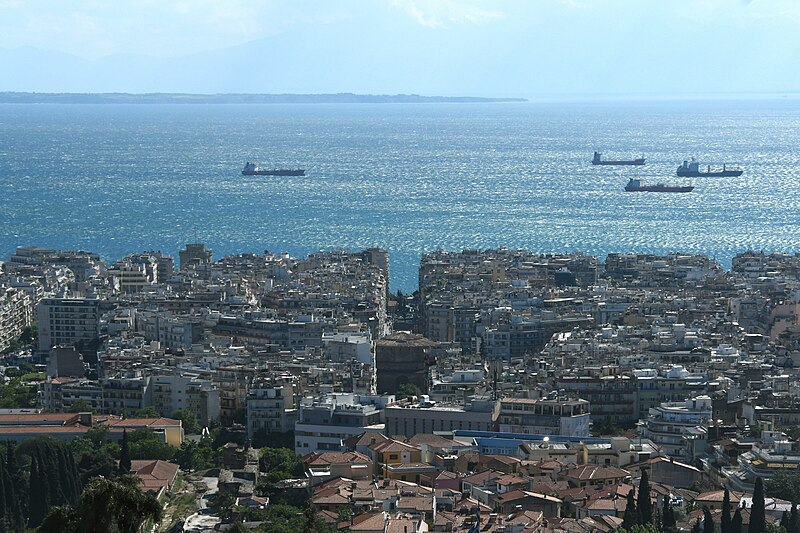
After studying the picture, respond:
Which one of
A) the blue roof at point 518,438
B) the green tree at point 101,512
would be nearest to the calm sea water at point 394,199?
the blue roof at point 518,438

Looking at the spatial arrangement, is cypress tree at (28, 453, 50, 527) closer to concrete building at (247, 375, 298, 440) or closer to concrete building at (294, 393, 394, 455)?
concrete building at (294, 393, 394, 455)

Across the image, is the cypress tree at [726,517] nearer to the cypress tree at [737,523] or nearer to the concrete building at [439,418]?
the cypress tree at [737,523]

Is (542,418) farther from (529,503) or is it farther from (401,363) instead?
(401,363)

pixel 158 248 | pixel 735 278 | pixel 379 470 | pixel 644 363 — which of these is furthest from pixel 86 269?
pixel 379 470

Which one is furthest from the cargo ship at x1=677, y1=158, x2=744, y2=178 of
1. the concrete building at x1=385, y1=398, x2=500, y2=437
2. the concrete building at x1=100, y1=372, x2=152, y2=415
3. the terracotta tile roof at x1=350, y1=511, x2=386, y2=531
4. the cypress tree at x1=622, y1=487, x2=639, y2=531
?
the terracotta tile roof at x1=350, y1=511, x2=386, y2=531

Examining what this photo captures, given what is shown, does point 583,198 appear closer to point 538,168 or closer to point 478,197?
point 478,197

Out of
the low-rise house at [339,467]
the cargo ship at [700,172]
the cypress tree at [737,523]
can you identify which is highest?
the cypress tree at [737,523]

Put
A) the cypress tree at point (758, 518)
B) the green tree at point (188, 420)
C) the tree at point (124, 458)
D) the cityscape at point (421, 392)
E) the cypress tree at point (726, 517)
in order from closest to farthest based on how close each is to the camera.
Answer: the cypress tree at point (758, 518) < the cypress tree at point (726, 517) < the cityscape at point (421, 392) < the tree at point (124, 458) < the green tree at point (188, 420)

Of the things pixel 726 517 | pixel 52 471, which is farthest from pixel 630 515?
pixel 52 471
